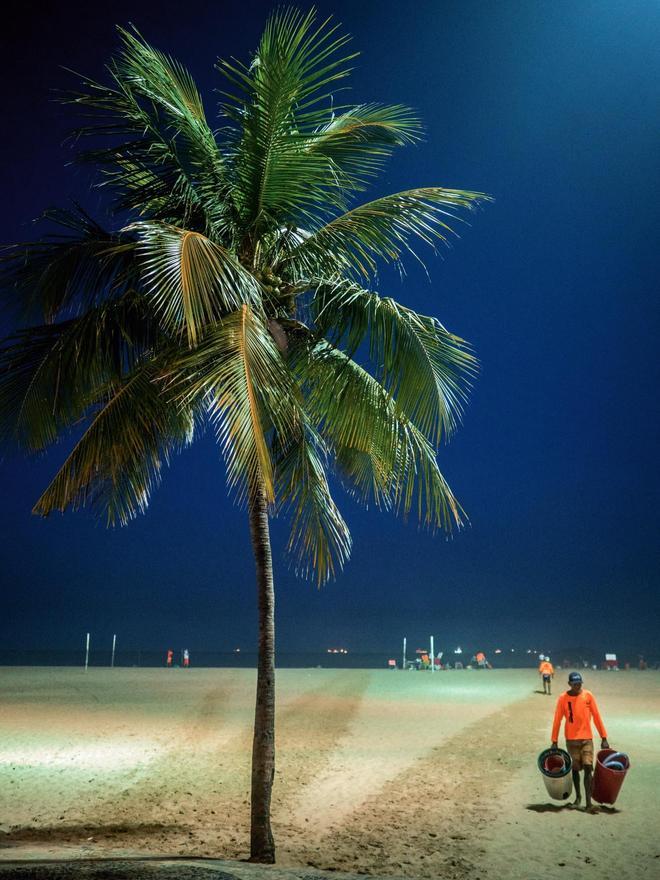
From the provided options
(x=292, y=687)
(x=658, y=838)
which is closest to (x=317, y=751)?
(x=658, y=838)

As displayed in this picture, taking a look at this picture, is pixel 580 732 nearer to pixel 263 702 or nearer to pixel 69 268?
pixel 263 702

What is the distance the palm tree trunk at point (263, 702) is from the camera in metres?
7.60

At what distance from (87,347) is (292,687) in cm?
2320

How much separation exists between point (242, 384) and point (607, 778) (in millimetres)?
6966

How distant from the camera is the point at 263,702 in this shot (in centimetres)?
800

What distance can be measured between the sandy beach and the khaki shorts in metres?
0.57

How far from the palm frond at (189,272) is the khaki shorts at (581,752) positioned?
7.15m

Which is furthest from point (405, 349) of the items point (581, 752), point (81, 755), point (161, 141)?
point (81, 755)

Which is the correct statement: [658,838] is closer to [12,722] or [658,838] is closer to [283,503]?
[283,503]

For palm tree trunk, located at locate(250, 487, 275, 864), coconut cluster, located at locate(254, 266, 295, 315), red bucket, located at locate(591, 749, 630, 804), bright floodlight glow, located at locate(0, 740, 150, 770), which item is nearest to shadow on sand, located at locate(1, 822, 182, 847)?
palm tree trunk, located at locate(250, 487, 275, 864)

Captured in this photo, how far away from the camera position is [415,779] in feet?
38.4

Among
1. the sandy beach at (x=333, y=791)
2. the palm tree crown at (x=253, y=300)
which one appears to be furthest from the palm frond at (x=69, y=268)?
the sandy beach at (x=333, y=791)

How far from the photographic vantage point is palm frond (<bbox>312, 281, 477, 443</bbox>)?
8.36 metres

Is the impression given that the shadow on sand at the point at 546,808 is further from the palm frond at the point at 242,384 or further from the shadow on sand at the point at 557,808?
the palm frond at the point at 242,384
